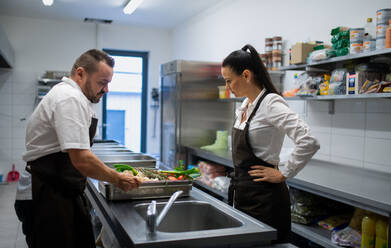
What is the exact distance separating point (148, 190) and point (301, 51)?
6.41 ft

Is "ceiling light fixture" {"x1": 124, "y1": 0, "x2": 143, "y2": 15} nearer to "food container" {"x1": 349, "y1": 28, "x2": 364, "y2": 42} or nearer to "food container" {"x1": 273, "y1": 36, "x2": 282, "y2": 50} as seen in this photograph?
"food container" {"x1": 273, "y1": 36, "x2": 282, "y2": 50}

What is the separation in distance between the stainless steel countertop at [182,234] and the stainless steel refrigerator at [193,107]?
320cm

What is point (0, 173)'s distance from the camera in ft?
21.7

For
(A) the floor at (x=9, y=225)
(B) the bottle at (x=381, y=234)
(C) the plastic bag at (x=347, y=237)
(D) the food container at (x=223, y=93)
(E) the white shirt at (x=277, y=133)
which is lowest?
(A) the floor at (x=9, y=225)

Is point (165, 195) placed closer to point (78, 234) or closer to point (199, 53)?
point (78, 234)

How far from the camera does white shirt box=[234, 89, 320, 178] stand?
191 cm

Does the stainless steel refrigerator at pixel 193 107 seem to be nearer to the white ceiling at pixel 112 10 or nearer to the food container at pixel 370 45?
the white ceiling at pixel 112 10

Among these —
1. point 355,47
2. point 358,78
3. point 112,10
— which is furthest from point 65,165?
point 112,10

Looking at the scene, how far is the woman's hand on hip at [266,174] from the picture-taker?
1.97 metres

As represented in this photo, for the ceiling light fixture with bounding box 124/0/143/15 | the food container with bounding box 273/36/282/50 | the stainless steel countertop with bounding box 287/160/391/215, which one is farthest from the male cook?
the ceiling light fixture with bounding box 124/0/143/15

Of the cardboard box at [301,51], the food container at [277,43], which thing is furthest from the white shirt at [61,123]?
the food container at [277,43]

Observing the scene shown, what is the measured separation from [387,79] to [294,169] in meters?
1.05

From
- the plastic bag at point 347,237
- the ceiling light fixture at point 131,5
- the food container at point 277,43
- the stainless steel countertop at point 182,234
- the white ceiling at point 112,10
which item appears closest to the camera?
the stainless steel countertop at point 182,234

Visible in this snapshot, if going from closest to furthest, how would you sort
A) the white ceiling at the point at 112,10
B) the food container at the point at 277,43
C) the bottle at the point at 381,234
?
1. the bottle at the point at 381,234
2. the food container at the point at 277,43
3. the white ceiling at the point at 112,10
